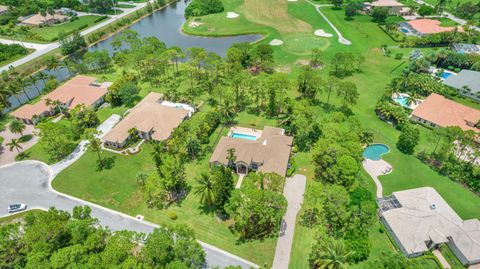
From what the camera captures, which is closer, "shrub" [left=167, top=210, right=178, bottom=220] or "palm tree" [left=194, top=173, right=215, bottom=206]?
"palm tree" [left=194, top=173, right=215, bottom=206]

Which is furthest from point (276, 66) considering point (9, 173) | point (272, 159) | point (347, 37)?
point (9, 173)

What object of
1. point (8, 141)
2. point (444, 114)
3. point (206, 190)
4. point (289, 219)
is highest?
point (444, 114)

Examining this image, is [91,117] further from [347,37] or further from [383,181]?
[347,37]

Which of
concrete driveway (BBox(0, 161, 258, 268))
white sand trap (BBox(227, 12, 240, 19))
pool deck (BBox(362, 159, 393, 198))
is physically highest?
white sand trap (BBox(227, 12, 240, 19))

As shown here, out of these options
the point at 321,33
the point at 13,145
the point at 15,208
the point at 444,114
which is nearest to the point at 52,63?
the point at 13,145

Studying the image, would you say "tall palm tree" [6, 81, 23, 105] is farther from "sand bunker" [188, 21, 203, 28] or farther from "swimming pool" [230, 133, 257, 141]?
"sand bunker" [188, 21, 203, 28]

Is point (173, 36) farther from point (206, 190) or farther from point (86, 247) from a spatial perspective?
point (86, 247)

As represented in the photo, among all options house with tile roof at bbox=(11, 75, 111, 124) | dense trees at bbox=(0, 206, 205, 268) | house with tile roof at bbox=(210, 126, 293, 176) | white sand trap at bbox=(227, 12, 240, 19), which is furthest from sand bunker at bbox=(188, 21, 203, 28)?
dense trees at bbox=(0, 206, 205, 268)
